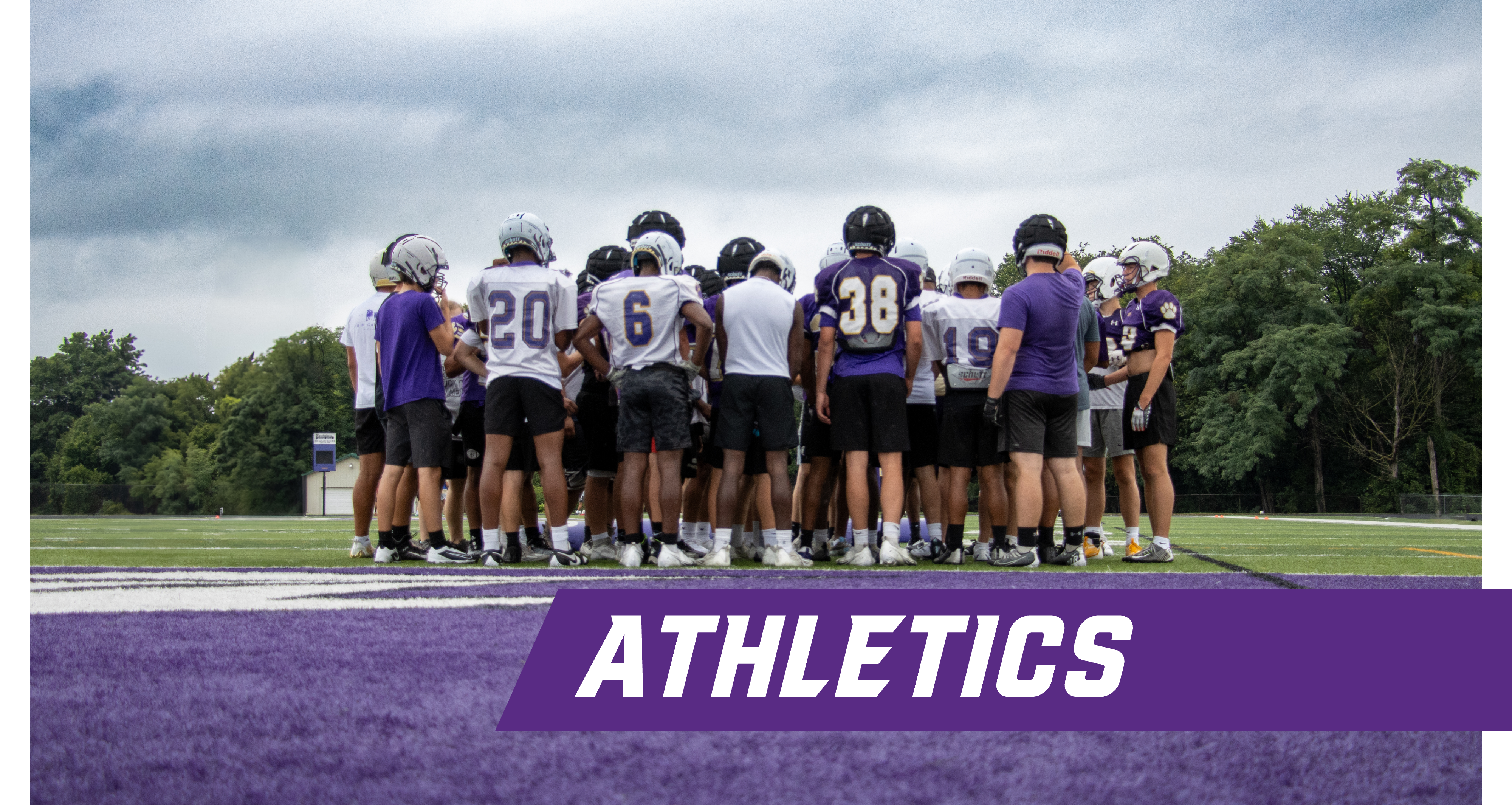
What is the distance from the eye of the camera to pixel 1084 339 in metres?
6.72

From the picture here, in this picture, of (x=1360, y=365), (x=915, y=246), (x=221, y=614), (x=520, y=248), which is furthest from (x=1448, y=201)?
(x=221, y=614)

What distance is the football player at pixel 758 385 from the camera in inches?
248

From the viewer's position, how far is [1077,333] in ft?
20.8

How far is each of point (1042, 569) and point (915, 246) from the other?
122 inches

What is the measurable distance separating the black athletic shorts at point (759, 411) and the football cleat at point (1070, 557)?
1856mm

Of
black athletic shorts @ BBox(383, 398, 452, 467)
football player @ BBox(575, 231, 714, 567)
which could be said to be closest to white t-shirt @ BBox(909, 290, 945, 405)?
football player @ BBox(575, 231, 714, 567)

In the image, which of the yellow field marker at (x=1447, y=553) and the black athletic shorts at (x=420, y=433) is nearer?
the black athletic shorts at (x=420, y=433)

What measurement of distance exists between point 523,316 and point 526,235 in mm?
551

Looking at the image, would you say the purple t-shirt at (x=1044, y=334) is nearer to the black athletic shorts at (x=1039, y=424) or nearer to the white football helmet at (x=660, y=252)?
the black athletic shorts at (x=1039, y=424)

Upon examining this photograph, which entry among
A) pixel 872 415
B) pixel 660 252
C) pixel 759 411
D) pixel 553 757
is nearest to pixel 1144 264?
pixel 872 415

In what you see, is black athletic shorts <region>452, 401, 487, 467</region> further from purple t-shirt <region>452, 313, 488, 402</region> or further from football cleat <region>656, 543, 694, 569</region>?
football cleat <region>656, 543, 694, 569</region>

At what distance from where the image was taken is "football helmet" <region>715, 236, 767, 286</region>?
7410mm

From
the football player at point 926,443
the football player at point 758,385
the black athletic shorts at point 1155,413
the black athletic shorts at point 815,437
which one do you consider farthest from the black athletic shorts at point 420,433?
the black athletic shorts at point 1155,413

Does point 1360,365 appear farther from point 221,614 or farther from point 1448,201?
point 221,614
